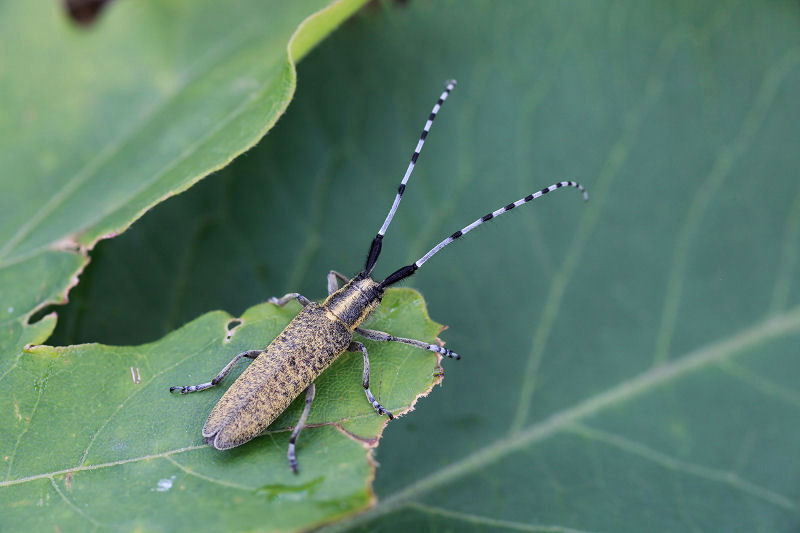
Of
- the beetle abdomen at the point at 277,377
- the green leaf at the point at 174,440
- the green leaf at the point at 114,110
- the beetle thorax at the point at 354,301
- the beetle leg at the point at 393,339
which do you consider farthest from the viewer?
the beetle thorax at the point at 354,301

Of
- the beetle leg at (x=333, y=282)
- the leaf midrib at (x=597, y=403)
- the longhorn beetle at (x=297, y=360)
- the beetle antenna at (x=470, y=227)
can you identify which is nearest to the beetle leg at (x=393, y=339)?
the longhorn beetle at (x=297, y=360)

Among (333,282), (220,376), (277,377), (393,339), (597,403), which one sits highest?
(597,403)

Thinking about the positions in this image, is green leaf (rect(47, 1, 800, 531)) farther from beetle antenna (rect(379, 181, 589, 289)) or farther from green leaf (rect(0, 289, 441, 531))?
green leaf (rect(0, 289, 441, 531))

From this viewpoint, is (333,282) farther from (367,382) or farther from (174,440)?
(174,440)

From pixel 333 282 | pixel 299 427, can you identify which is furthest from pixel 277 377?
pixel 333 282

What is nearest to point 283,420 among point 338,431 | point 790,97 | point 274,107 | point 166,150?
point 338,431

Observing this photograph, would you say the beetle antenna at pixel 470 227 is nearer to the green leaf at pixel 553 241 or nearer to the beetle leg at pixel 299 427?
the green leaf at pixel 553 241
